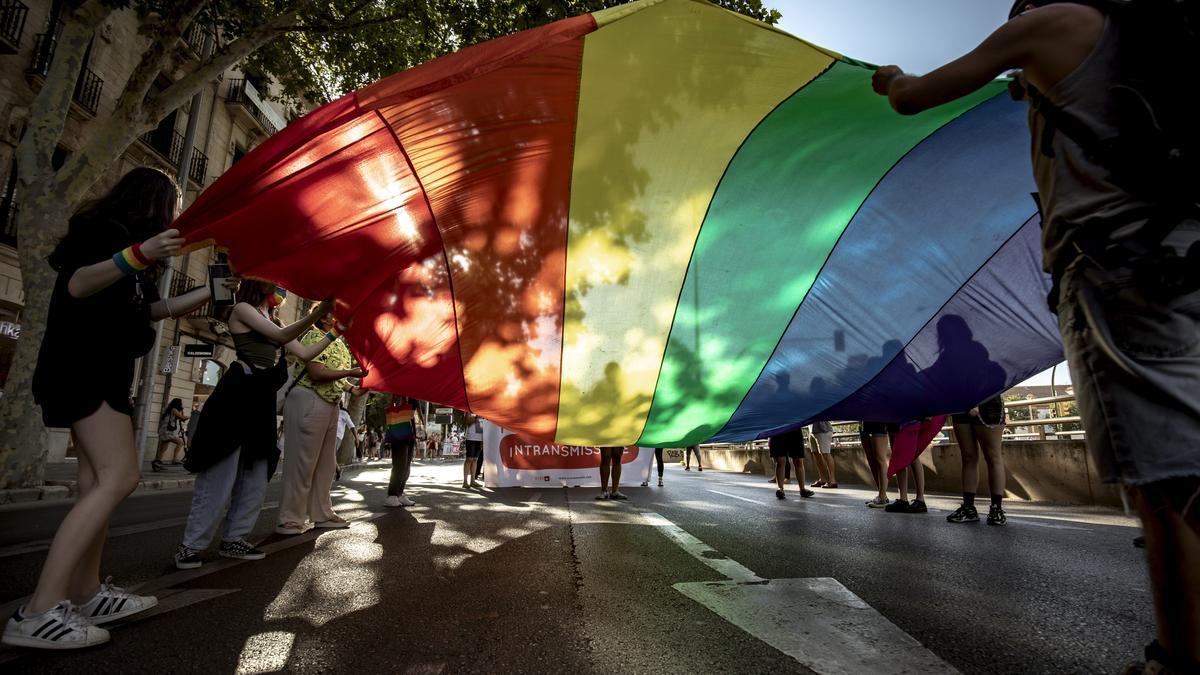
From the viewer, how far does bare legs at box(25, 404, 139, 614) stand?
1936 mm

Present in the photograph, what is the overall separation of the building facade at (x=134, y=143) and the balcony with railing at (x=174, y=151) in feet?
0.11

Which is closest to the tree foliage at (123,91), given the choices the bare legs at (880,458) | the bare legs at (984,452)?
the bare legs at (880,458)

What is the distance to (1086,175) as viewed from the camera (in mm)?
1371

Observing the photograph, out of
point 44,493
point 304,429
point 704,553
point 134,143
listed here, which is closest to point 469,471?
point 44,493

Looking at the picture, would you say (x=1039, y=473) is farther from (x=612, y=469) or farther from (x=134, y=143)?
(x=134, y=143)

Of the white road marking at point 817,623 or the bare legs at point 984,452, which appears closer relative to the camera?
the white road marking at point 817,623

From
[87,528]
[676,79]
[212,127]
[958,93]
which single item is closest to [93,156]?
[87,528]

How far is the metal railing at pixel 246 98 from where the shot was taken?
21.5m

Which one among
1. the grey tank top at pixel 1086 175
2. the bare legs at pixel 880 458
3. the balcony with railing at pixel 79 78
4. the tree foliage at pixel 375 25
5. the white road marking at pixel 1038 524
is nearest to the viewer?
the grey tank top at pixel 1086 175

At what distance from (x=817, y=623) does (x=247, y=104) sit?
87.2 ft

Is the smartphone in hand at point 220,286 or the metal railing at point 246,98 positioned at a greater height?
the metal railing at point 246,98

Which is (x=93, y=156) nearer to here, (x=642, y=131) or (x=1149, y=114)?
(x=642, y=131)

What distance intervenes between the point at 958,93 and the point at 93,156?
10.6 meters

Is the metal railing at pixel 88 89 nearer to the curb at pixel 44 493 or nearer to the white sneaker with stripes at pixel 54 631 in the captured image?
the curb at pixel 44 493
